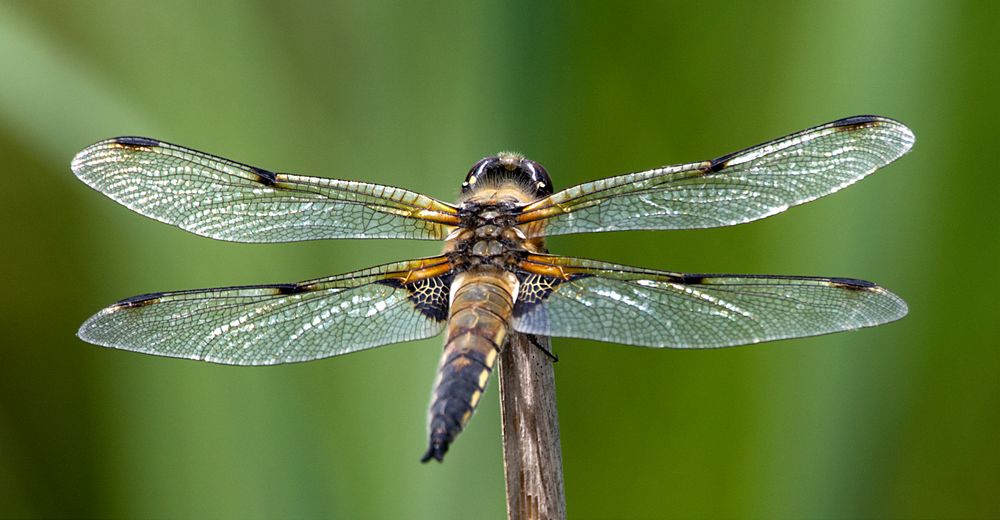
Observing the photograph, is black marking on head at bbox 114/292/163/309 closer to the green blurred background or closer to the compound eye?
the green blurred background

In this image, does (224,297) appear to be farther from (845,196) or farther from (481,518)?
(845,196)

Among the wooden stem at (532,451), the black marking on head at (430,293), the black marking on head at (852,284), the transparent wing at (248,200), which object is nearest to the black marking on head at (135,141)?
the transparent wing at (248,200)

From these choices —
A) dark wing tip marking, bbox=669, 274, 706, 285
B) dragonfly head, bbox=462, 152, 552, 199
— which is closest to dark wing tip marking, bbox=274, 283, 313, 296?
dragonfly head, bbox=462, 152, 552, 199

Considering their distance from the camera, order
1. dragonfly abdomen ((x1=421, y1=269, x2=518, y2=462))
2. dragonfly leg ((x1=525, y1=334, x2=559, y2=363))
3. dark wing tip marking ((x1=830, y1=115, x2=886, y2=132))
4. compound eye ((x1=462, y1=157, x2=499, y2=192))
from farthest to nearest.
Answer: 1. compound eye ((x1=462, y1=157, x2=499, y2=192))
2. dark wing tip marking ((x1=830, y1=115, x2=886, y2=132))
3. dragonfly leg ((x1=525, y1=334, x2=559, y2=363))
4. dragonfly abdomen ((x1=421, y1=269, x2=518, y2=462))

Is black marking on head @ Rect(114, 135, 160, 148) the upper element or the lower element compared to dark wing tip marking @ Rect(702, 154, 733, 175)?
upper

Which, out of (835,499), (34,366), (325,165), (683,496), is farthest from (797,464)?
(34,366)

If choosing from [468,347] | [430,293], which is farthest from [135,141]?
[468,347]

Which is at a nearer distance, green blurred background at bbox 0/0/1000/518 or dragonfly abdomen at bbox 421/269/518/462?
dragonfly abdomen at bbox 421/269/518/462
